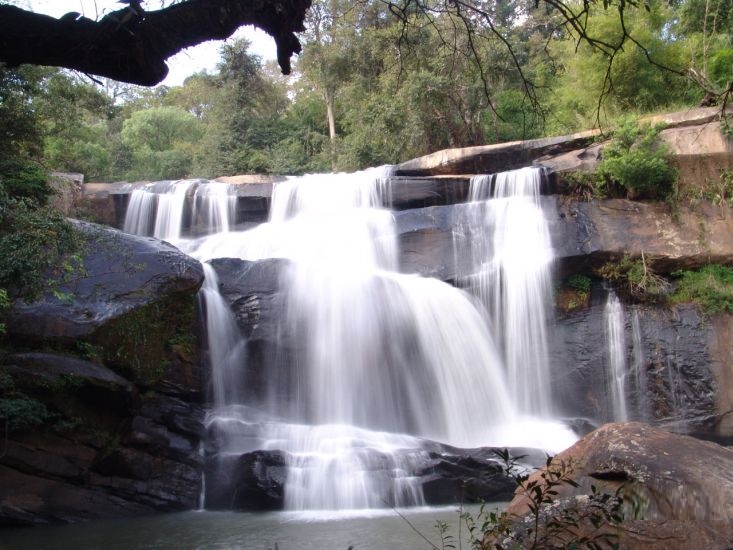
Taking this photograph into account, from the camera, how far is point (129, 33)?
3355 mm

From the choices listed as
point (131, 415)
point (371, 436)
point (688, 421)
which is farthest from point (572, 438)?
point (131, 415)

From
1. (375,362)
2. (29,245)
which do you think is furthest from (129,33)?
(375,362)

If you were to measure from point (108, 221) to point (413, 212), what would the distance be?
8.41m

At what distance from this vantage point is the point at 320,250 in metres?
15.6

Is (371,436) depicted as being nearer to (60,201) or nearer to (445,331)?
(445,331)

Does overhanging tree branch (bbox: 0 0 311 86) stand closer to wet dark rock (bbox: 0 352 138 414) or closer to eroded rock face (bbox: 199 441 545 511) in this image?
wet dark rock (bbox: 0 352 138 414)

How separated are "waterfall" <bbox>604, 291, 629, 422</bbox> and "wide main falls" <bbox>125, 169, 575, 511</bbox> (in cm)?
129

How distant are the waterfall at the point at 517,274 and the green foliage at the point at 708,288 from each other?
2653 mm

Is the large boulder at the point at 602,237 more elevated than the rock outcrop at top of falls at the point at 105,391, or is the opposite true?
the large boulder at the point at 602,237

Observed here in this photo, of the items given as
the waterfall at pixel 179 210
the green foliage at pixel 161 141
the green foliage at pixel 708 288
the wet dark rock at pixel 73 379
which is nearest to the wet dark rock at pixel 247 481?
the wet dark rock at pixel 73 379

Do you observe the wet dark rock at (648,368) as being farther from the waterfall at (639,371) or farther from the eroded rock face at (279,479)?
the eroded rock face at (279,479)

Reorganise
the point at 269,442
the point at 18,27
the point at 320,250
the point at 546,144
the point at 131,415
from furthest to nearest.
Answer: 1. the point at 546,144
2. the point at 320,250
3. the point at 269,442
4. the point at 131,415
5. the point at 18,27

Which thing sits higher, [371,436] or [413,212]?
[413,212]

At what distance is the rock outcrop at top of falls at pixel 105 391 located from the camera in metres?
8.38
